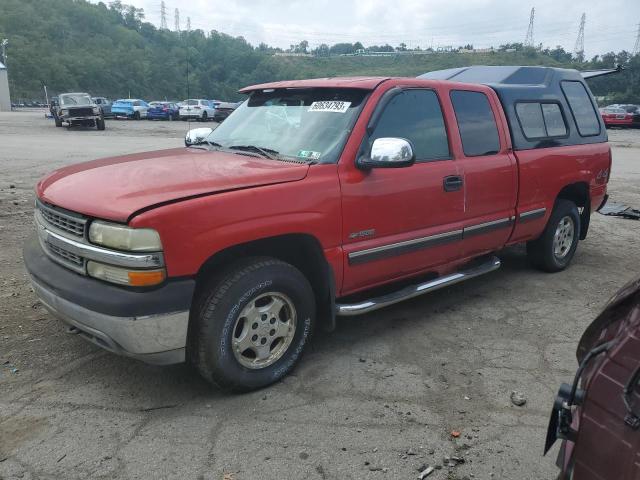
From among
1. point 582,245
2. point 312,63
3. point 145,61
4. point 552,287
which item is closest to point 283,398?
point 552,287

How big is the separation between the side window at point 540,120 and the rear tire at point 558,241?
73 cm

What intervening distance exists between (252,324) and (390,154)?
136 centimetres

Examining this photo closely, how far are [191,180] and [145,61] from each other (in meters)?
88.3

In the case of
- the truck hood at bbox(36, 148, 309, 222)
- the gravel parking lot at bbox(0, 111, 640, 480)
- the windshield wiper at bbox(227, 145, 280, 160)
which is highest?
the windshield wiper at bbox(227, 145, 280, 160)

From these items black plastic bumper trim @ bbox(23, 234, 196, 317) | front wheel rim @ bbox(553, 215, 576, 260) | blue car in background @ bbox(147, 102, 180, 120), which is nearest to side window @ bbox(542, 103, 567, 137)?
front wheel rim @ bbox(553, 215, 576, 260)

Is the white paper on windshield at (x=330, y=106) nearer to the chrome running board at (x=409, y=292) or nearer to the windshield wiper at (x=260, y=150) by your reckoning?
the windshield wiper at (x=260, y=150)

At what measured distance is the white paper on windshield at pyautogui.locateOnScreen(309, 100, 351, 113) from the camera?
3895mm

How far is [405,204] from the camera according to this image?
155 inches

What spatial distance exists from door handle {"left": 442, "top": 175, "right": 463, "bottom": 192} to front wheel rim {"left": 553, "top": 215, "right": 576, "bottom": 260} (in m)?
1.90

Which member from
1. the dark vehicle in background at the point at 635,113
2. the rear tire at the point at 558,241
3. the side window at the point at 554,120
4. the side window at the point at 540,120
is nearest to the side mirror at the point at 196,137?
the side window at the point at 540,120

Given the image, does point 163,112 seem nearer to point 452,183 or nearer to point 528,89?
point 528,89

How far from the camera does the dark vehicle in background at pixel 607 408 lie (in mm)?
1447

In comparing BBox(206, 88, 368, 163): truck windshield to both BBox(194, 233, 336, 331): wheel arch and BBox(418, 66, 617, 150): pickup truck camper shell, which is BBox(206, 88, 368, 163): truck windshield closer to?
BBox(194, 233, 336, 331): wheel arch

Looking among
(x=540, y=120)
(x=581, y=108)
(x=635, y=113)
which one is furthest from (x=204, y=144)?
(x=635, y=113)
